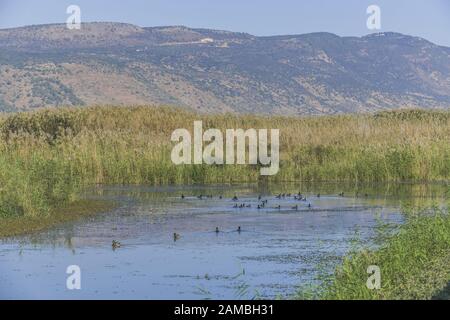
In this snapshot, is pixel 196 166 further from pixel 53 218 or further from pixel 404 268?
pixel 404 268

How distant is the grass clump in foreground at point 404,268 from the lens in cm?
1177

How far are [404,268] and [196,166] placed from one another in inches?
651

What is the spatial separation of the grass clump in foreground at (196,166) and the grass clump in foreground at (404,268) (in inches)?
389

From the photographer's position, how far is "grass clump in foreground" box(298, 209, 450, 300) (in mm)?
11766

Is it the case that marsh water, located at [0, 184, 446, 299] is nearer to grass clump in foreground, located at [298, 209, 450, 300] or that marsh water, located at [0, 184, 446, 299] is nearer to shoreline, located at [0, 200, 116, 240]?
shoreline, located at [0, 200, 116, 240]

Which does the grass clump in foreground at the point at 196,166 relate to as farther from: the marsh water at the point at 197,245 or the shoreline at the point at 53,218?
the marsh water at the point at 197,245

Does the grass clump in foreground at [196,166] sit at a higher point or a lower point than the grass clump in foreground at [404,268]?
higher

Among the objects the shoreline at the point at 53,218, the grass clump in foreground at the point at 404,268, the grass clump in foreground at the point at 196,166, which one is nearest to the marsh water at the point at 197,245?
the shoreline at the point at 53,218

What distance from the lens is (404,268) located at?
13398 millimetres

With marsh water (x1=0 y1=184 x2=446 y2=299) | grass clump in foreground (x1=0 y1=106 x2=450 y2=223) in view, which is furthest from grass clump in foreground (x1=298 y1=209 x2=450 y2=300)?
grass clump in foreground (x1=0 y1=106 x2=450 y2=223)

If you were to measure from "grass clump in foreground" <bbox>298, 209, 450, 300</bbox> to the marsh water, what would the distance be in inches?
22.6

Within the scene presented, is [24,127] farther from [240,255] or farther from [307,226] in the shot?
[240,255]
